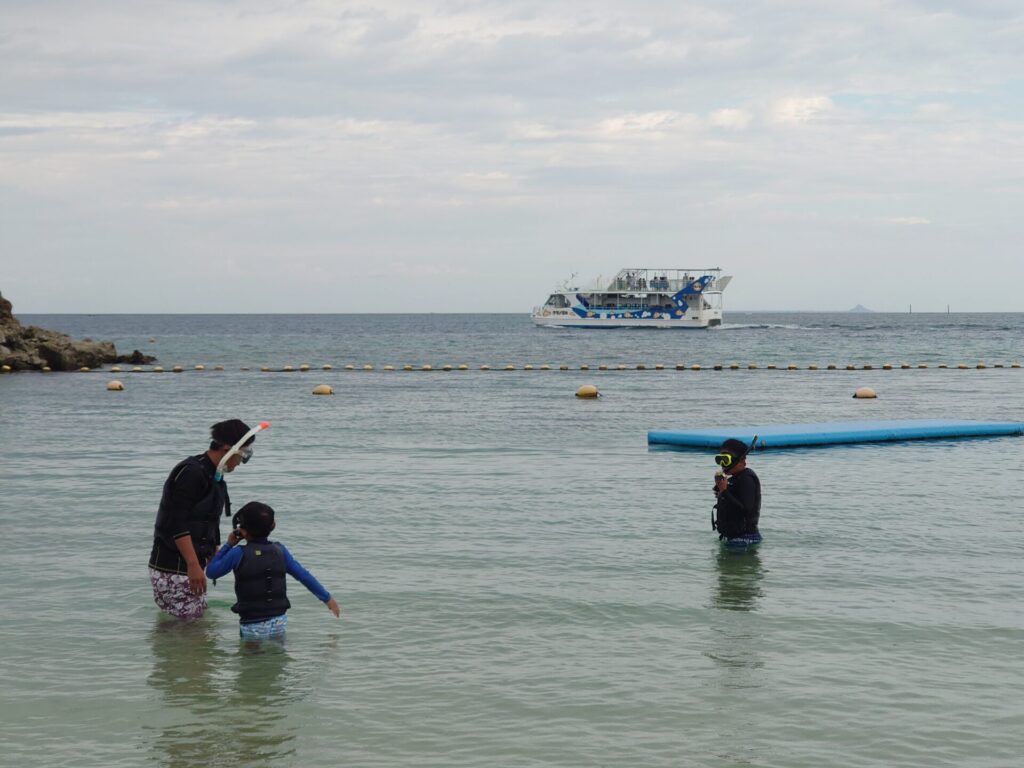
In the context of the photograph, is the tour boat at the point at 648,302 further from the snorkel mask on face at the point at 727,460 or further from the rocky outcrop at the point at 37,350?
the snorkel mask on face at the point at 727,460

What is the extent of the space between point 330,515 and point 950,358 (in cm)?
6162

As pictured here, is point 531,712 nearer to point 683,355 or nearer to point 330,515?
point 330,515

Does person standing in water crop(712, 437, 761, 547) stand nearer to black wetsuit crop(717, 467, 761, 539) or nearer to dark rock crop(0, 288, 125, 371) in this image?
black wetsuit crop(717, 467, 761, 539)

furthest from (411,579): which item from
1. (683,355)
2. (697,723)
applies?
(683,355)

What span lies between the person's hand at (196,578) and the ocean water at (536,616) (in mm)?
548

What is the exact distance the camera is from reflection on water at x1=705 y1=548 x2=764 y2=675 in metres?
8.31

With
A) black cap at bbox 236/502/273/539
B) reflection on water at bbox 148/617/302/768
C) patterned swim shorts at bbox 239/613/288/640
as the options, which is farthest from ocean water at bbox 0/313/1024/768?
black cap at bbox 236/502/273/539

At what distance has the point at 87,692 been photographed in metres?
7.81

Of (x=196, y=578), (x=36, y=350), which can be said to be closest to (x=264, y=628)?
(x=196, y=578)

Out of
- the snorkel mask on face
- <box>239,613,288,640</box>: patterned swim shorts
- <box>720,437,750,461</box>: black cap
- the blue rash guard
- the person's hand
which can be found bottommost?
<box>239,613,288,640</box>: patterned swim shorts

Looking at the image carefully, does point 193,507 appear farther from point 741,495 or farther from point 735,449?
point 741,495

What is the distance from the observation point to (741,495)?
1180cm

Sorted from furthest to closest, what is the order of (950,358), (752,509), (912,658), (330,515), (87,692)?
1. (950,358)
2. (330,515)
3. (752,509)
4. (912,658)
5. (87,692)

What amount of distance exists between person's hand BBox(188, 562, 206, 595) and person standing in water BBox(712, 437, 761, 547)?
17.1 feet
